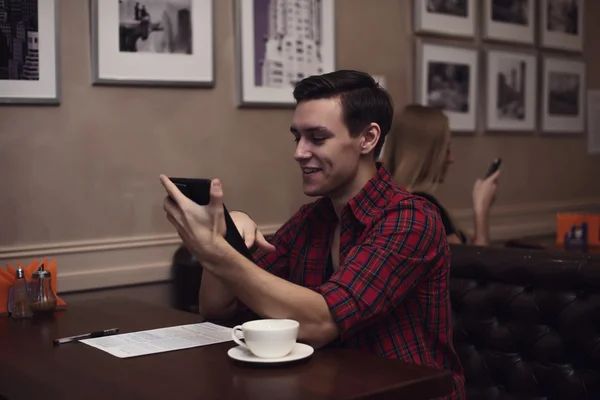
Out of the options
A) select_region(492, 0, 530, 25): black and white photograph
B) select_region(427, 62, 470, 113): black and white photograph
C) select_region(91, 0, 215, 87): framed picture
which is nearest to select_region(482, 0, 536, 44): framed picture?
select_region(492, 0, 530, 25): black and white photograph

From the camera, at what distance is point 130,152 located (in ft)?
10.7

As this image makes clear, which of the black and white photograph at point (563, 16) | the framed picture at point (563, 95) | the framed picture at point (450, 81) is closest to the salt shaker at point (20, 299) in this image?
the framed picture at point (450, 81)

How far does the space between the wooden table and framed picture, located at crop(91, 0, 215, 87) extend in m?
1.49

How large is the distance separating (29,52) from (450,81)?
2.44 m

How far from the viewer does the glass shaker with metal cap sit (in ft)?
7.73

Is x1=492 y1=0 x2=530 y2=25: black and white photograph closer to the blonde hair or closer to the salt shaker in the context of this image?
the blonde hair

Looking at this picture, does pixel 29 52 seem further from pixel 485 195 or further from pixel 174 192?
pixel 485 195

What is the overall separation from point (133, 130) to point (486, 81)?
2.36 meters

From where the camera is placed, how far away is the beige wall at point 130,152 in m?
3.02

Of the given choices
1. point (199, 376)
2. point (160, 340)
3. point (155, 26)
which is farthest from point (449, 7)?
point (199, 376)

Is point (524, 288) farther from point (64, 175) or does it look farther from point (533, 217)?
point (533, 217)

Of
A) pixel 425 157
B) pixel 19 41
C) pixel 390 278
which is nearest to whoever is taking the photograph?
pixel 390 278

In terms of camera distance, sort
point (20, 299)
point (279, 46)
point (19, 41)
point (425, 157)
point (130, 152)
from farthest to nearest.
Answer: point (425, 157) → point (279, 46) → point (130, 152) → point (19, 41) → point (20, 299)

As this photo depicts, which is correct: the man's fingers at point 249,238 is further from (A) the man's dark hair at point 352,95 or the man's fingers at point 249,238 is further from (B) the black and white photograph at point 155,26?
(B) the black and white photograph at point 155,26
